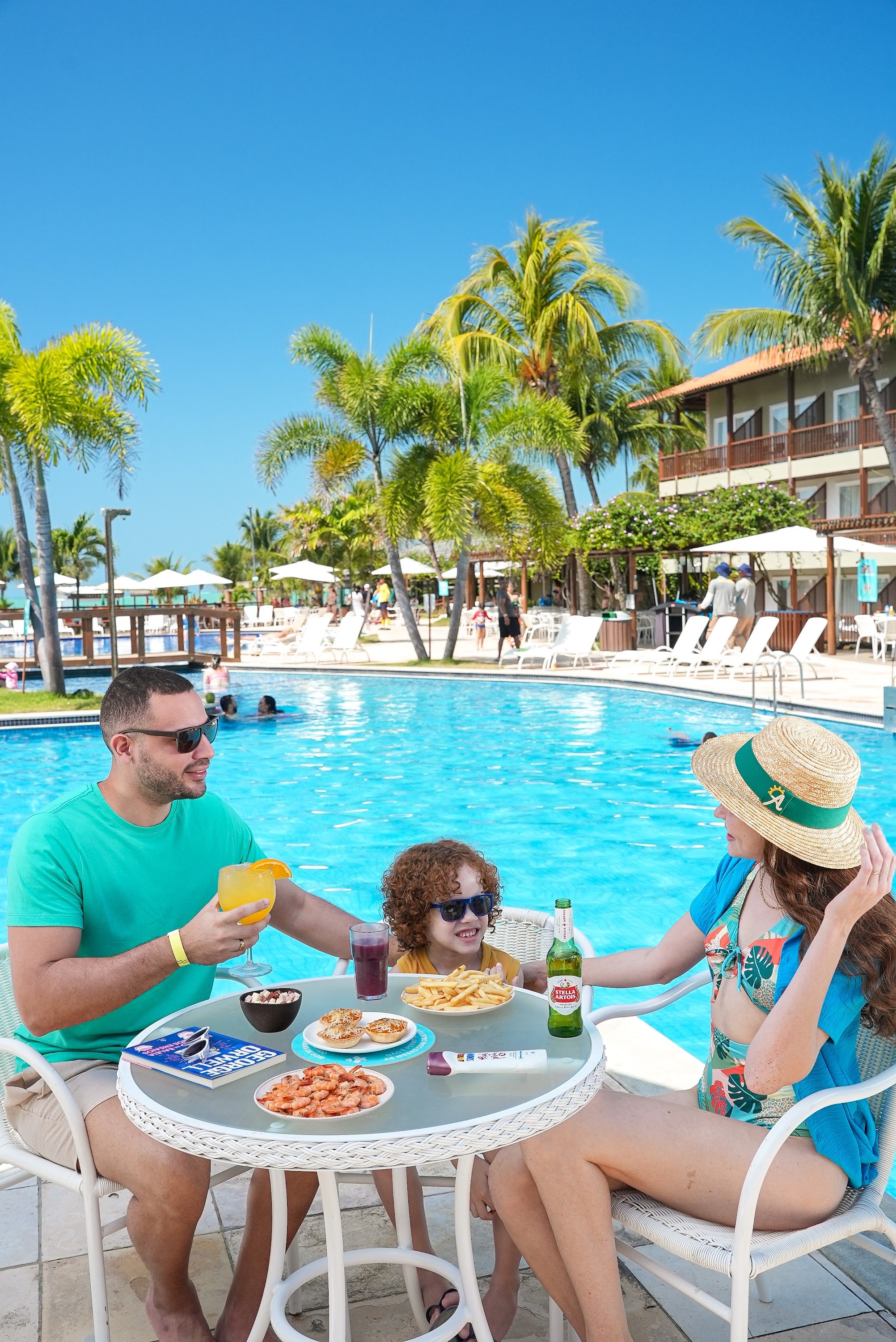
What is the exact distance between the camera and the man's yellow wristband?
205 cm

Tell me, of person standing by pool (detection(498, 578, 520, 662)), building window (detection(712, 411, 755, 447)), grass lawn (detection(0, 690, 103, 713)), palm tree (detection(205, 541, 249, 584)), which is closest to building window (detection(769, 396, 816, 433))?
building window (detection(712, 411, 755, 447))

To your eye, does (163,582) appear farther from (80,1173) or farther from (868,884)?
(868,884)

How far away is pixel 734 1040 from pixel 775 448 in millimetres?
29499

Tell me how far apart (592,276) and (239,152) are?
6308cm

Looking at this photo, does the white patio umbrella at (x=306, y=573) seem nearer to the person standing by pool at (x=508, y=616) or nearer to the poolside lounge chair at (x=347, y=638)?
the poolside lounge chair at (x=347, y=638)

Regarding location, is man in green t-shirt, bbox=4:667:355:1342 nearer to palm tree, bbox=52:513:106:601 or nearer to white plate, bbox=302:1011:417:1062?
white plate, bbox=302:1011:417:1062

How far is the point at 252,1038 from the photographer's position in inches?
81.6

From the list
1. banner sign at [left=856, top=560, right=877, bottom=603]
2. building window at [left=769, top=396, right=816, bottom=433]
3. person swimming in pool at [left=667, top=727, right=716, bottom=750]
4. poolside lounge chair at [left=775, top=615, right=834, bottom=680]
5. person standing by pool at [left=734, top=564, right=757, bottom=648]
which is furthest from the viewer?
building window at [left=769, top=396, right=816, bottom=433]

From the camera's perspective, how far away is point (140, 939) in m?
2.32

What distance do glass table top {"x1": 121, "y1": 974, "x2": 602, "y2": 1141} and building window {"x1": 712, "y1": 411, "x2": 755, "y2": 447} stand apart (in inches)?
1213

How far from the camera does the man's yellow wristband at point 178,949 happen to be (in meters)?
2.05

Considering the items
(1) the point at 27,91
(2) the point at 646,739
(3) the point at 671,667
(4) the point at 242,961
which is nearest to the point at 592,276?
(3) the point at 671,667

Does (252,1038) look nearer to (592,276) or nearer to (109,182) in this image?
(592,276)

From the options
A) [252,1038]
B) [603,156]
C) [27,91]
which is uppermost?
[27,91]
